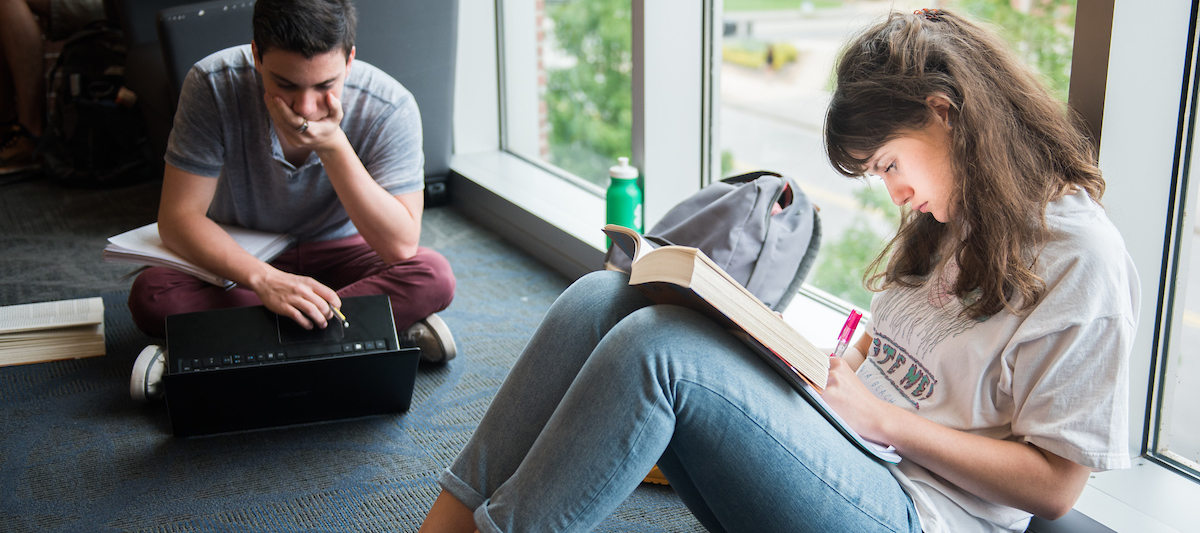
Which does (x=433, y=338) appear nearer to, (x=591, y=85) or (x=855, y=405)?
(x=855, y=405)

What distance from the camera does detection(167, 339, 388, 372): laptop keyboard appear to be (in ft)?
4.43

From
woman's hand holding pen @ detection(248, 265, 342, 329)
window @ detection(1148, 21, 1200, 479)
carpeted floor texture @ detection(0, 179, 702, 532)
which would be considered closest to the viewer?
window @ detection(1148, 21, 1200, 479)

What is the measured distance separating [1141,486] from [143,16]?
3.15 m

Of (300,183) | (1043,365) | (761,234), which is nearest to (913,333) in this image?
(1043,365)

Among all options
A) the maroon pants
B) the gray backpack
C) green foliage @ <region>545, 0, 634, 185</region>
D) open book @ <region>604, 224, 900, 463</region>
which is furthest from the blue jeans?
green foliage @ <region>545, 0, 634, 185</region>

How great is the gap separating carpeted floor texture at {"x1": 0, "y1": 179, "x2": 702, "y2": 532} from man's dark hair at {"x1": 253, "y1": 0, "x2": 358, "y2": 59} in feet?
2.21

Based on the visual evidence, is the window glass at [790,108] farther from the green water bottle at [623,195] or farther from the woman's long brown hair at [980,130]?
the woman's long brown hair at [980,130]

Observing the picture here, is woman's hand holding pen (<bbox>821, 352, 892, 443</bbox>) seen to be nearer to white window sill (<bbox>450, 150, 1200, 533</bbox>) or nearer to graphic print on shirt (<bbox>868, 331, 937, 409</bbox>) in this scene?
graphic print on shirt (<bbox>868, 331, 937, 409</bbox>)

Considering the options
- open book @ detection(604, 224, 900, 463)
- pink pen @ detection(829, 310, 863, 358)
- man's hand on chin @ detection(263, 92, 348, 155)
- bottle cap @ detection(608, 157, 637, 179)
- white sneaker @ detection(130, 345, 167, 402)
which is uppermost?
man's hand on chin @ detection(263, 92, 348, 155)

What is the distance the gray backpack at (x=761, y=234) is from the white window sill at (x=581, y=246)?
0.29 m

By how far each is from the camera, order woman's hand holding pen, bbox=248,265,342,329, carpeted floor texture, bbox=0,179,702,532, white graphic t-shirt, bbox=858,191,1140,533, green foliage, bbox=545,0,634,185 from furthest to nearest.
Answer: green foliage, bbox=545,0,634,185 → woman's hand holding pen, bbox=248,265,342,329 → carpeted floor texture, bbox=0,179,702,532 → white graphic t-shirt, bbox=858,191,1140,533

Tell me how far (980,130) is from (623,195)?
1.20m

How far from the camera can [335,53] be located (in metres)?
1.41

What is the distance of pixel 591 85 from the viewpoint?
4.32 meters
